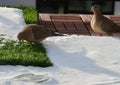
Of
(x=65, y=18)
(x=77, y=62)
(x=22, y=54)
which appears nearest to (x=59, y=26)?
(x=65, y=18)

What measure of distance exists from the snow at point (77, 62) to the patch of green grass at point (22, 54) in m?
0.08

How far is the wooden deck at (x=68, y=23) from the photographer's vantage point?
25.5 feet

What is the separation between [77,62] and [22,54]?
68cm

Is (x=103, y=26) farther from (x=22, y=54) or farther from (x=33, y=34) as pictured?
(x=22, y=54)

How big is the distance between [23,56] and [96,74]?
38.2 inches

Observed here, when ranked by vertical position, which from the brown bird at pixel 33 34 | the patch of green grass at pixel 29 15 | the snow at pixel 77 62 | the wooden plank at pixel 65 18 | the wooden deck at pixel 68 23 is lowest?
the wooden plank at pixel 65 18

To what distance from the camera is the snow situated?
5.27m

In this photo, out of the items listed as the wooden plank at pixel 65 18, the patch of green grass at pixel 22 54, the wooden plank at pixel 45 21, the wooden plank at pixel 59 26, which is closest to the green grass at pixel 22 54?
the patch of green grass at pixel 22 54

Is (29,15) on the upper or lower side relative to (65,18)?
upper

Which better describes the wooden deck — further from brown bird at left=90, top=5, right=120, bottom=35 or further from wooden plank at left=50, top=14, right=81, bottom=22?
brown bird at left=90, top=5, right=120, bottom=35

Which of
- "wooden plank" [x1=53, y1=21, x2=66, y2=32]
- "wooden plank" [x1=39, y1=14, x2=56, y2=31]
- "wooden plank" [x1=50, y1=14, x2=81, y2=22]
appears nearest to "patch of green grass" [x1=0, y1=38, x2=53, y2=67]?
"wooden plank" [x1=53, y1=21, x2=66, y2=32]

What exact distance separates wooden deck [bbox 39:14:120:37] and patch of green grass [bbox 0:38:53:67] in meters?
1.37

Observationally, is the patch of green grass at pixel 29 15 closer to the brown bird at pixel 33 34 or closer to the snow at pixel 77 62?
the snow at pixel 77 62

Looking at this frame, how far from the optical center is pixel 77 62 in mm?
5887
